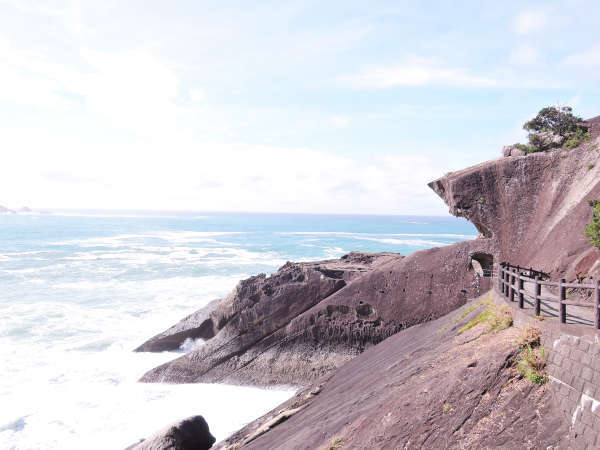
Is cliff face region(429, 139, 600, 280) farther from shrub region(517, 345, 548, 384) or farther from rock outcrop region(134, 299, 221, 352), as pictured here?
rock outcrop region(134, 299, 221, 352)

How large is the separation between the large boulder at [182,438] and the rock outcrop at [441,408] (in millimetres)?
1448

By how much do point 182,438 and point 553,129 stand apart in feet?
65.1

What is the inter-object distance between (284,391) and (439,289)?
8194mm

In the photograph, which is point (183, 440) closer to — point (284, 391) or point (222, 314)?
point (284, 391)

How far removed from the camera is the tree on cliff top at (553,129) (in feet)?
59.2

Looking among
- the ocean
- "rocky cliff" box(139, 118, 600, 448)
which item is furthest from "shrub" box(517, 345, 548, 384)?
the ocean

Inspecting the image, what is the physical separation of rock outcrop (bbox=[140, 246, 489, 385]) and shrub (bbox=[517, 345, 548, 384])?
10.7 meters

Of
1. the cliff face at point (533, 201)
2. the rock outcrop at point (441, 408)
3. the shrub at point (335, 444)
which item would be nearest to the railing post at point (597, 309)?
the rock outcrop at point (441, 408)

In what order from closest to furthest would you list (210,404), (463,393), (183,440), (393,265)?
1. (463,393)
2. (183,440)
3. (210,404)
4. (393,265)

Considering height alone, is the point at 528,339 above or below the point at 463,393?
above

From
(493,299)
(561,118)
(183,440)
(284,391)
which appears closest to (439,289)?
(493,299)

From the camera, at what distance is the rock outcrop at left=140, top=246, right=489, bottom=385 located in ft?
58.5

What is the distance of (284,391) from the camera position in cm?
1700

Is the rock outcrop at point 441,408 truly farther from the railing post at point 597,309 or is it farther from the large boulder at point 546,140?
the large boulder at point 546,140
